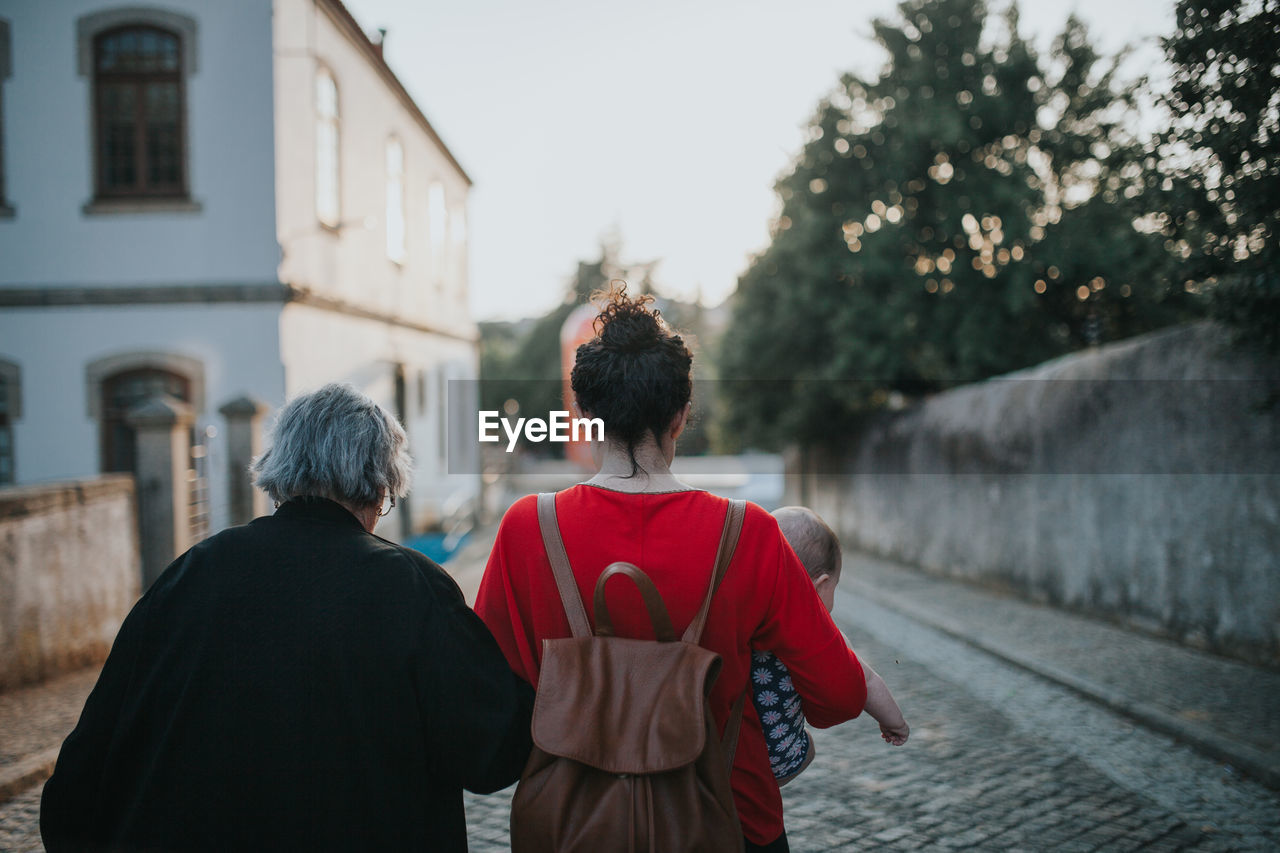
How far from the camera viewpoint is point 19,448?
39.2 feet

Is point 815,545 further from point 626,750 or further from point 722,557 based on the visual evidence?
point 626,750

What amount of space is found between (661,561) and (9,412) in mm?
12949

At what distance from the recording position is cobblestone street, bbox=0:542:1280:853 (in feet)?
13.6

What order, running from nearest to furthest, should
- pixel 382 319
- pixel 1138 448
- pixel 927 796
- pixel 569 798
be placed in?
pixel 569 798 < pixel 927 796 < pixel 1138 448 < pixel 382 319

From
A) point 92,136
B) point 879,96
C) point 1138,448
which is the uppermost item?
point 879,96

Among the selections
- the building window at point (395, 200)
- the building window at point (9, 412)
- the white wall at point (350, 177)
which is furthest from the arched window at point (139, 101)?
Result: the building window at point (395, 200)

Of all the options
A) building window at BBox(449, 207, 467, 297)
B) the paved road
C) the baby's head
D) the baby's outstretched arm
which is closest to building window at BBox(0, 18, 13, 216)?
building window at BBox(449, 207, 467, 297)


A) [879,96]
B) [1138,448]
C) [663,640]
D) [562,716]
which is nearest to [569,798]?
[562,716]

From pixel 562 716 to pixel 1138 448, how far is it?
27.3 feet

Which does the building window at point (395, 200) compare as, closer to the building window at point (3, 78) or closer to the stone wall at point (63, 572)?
the building window at point (3, 78)

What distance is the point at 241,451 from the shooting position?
9.55m

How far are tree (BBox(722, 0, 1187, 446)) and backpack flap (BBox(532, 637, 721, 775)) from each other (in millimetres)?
14136

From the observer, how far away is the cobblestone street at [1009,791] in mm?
4137

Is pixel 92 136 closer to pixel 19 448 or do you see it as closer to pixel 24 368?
pixel 24 368
